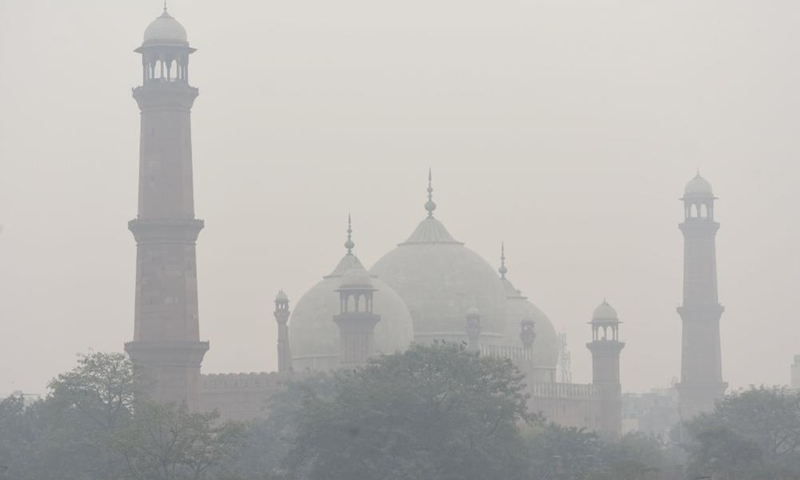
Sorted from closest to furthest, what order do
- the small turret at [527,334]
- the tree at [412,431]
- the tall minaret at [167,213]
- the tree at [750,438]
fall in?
1. the tree at [412,431]
2. the tree at [750,438]
3. the tall minaret at [167,213]
4. the small turret at [527,334]

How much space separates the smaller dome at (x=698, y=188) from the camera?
394ft

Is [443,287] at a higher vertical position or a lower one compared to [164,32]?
lower

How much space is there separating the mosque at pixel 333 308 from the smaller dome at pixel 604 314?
75mm

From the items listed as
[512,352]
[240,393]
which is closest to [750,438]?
[240,393]

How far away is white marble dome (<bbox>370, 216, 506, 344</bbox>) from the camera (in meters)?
104

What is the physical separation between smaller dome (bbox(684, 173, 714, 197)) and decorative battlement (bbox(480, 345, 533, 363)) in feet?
68.6

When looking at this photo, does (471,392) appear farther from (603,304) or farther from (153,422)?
(603,304)

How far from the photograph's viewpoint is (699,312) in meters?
118

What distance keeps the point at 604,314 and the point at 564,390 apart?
537 cm

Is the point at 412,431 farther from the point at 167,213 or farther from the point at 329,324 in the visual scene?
the point at 329,324

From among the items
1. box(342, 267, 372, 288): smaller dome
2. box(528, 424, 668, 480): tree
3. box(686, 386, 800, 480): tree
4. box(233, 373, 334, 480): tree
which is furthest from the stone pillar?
box(528, 424, 668, 480): tree

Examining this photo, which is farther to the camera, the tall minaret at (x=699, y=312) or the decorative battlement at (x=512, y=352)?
the tall minaret at (x=699, y=312)

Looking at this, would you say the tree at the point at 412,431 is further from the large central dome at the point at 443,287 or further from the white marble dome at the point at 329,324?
the large central dome at the point at 443,287

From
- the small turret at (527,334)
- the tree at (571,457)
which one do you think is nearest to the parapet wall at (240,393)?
the small turret at (527,334)
